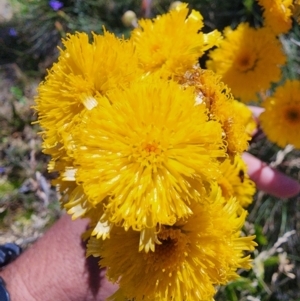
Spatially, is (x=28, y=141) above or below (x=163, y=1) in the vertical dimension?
below

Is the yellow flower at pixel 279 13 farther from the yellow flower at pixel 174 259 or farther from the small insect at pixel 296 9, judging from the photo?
the yellow flower at pixel 174 259

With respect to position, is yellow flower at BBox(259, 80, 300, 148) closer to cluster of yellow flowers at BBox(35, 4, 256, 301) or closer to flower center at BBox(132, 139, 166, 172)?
cluster of yellow flowers at BBox(35, 4, 256, 301)

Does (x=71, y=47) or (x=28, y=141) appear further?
(x=28, y=141)

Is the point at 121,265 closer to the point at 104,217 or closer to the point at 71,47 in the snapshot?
the point at 104,217

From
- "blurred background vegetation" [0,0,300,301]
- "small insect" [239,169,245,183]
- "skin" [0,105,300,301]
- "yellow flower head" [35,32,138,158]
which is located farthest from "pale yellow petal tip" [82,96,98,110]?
"blurred background vegetation" [0,0,300,301]

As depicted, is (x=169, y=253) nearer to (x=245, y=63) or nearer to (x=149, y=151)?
(x=149, y=151)

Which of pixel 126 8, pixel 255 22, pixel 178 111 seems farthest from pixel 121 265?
pixel 126 8

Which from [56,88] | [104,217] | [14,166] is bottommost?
[14,166]
